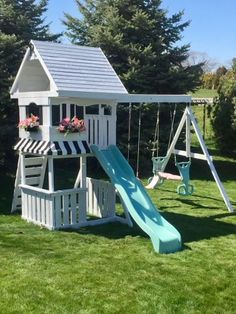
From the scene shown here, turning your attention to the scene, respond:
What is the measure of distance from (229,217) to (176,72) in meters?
7.14

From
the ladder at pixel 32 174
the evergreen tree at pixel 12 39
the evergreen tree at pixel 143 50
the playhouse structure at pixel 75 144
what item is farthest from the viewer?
the evergreen tree at pixel 143 50

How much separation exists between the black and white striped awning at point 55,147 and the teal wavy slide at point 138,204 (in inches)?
13.2

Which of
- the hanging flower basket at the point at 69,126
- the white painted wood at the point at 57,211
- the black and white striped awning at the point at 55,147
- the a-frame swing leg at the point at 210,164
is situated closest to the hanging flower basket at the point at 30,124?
the black and white striped awning at the point at 55,147

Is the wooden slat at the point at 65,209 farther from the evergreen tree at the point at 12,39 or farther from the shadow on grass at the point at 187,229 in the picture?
the evergreen tree at the point at 12,39

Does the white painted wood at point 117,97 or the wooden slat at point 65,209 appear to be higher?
the white painted wood at point 117,97

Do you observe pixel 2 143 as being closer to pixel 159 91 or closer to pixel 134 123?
pixel 134 123

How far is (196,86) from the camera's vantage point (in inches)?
632

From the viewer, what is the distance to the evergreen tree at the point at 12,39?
1352cm

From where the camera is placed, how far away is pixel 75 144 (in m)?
8.58

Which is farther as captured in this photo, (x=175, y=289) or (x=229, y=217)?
(x=229, y=217)

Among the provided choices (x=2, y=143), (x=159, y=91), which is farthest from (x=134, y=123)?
(x=2, y=143)

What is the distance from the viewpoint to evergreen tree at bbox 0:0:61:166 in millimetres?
13516

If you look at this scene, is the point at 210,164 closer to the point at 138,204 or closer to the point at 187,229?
the point at 187,229

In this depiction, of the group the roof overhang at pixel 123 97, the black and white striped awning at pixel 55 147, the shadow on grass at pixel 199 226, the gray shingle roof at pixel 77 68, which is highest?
the gray shingle roof at pixel 77 68
